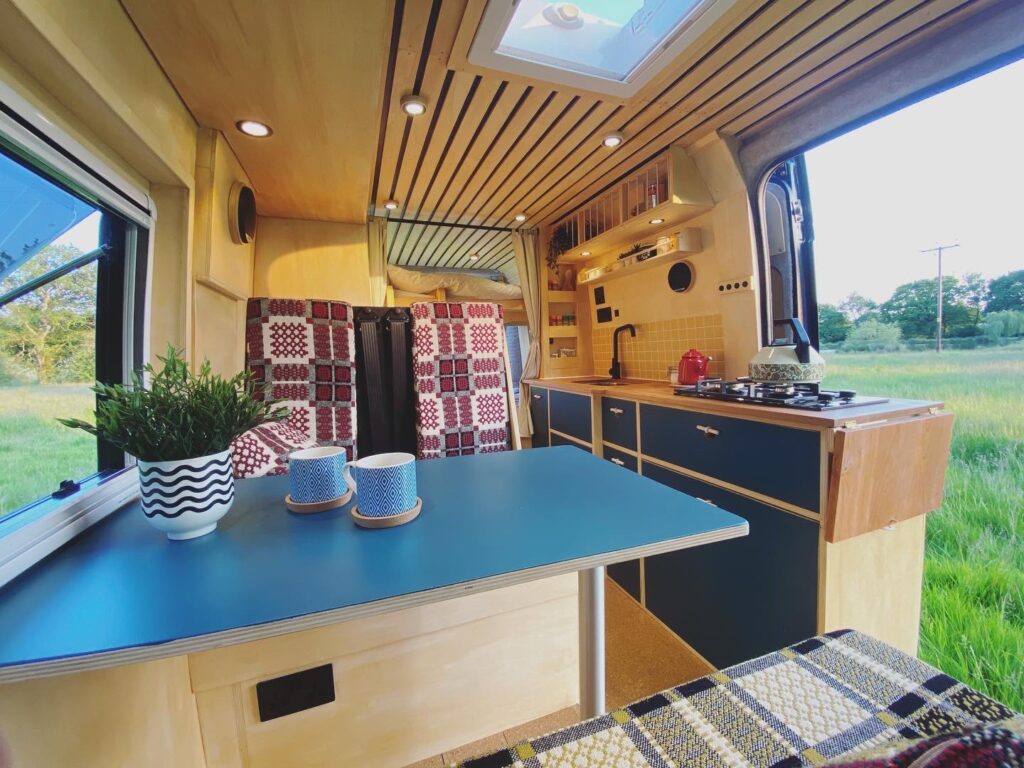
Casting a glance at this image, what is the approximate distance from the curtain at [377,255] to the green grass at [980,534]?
3.24 m

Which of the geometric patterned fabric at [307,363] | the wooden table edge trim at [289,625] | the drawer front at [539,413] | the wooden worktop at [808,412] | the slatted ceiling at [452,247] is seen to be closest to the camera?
the wooden table edge trim at [289,625]

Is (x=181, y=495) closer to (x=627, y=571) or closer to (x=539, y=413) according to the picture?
(x=627, y=571)

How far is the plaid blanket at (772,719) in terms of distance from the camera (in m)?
0.57

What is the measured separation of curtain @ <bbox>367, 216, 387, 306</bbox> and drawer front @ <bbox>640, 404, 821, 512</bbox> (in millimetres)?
2273

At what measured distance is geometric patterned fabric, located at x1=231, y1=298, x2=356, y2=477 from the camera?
180 cm

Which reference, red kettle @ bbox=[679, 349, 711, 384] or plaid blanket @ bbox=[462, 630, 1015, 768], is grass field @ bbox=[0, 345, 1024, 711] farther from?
plaid blanket @ bbox=[462, 630, 1015, 768]

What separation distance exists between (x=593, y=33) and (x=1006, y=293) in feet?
5.65

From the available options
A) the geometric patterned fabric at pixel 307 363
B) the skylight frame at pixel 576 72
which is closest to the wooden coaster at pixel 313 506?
the geometric patterned fabric at pixel 307 363

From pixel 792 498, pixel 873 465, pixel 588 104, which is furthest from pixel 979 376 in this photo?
pixel 588 104

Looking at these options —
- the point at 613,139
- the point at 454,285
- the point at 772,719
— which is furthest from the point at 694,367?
the point at 454,285

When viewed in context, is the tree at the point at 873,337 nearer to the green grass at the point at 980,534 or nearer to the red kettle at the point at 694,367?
the green grass at the point at 980,534

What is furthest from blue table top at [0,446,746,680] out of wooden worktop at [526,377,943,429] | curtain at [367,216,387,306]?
curtain at [367,216,387,306]

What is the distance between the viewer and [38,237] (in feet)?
2.78

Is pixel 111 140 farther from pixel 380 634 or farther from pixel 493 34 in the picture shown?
pixel 380 634
